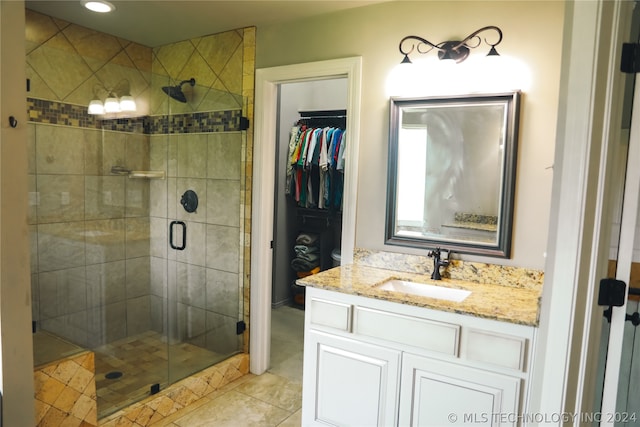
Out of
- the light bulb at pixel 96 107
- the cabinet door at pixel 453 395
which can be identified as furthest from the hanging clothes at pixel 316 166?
the cabinet door at pixel 453 395

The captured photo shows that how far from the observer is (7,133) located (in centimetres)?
169

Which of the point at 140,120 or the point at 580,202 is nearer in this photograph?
the point at 580,202

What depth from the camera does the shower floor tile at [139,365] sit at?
2502 millimetres

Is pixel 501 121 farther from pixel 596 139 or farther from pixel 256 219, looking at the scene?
pixel 256 219

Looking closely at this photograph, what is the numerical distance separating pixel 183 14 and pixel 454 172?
197 cm

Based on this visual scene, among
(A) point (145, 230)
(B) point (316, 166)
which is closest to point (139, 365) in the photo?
(A) point (145, 230)

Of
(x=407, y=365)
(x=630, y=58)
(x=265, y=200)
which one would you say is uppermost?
(x=630, y=58)

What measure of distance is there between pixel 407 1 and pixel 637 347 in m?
1.99

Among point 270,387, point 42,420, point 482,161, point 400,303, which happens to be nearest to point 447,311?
point 400,303

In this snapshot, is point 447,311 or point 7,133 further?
point 447,311

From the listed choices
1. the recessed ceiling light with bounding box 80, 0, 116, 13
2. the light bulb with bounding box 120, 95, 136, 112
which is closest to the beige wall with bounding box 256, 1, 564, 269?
the recessed ceiling light with bounding box 80, 0, 116, 13

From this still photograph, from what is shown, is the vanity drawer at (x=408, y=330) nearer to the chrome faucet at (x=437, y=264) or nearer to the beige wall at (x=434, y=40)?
the chrome faucet at (x=437, y=264)

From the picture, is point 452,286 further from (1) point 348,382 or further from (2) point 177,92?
(2) point 177,92

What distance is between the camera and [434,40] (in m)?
2.31
